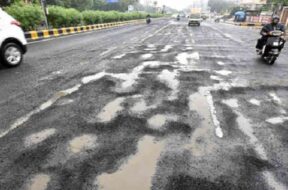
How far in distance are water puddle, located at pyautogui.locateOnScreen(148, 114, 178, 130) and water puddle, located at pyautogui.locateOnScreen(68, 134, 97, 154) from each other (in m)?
0.97

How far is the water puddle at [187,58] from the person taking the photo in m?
8.91

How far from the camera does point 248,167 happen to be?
9.86 ft

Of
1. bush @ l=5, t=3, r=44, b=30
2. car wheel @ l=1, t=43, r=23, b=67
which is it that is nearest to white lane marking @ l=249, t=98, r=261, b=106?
car wheel @ l=1, t=43, r=23, b=67

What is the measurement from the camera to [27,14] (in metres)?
16.7

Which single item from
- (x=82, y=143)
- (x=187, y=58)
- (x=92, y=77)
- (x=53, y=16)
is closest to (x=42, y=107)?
(x=82, y=143)

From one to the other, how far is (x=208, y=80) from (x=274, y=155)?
11.3 ft

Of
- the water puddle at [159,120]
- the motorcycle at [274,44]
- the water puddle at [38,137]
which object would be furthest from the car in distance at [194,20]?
the water puddle at [38,137]

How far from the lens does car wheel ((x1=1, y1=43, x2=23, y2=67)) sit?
7.39 meters

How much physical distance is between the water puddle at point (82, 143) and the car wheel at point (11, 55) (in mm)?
5274

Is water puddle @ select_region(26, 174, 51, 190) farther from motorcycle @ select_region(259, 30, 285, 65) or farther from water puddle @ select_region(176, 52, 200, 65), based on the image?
motorcycle @ select_region(259, 30, 285, 65)

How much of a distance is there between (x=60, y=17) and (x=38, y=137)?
2017 cm

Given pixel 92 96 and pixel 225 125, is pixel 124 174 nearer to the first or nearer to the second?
pixel 225 125

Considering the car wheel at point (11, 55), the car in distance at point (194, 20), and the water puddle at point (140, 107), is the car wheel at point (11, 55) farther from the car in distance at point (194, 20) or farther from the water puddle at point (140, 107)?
the car in distance at point (194, 20)

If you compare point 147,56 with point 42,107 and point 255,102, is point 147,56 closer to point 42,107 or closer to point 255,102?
point 255,102
